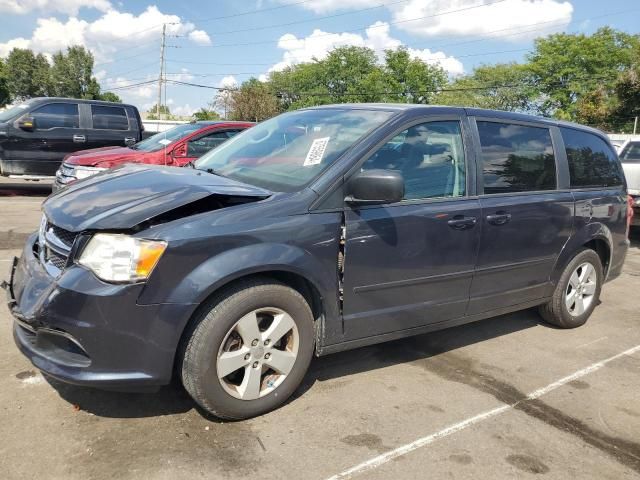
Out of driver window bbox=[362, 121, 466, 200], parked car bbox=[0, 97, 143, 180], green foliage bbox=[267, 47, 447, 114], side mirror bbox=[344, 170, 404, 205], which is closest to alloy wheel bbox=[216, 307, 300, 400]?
side mirror bbox=[344, 170, 404, 205]

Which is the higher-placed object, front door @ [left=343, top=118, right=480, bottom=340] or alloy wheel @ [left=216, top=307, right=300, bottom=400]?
front door @ [left=343, top=118, right=480, bottom=340]

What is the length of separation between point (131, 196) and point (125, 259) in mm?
472

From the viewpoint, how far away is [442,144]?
3.76 m

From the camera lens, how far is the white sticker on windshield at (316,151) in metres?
3.36

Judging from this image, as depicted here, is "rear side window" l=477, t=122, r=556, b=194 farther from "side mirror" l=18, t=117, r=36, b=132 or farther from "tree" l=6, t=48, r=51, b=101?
"tree" l=6, t=48, r=51, b=101

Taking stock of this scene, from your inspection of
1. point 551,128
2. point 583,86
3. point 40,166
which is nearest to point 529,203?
point 551,128

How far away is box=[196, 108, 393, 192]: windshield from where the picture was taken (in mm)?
3320

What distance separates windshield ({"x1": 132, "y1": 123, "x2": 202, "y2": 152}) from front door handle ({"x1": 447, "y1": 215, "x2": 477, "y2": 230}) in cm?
592

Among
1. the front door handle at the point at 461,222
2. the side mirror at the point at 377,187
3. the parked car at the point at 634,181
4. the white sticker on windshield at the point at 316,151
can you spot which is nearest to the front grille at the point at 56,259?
the white sticker on windshield at the point at 316,151

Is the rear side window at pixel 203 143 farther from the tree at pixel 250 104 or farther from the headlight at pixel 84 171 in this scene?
the tree at pixel 250 104

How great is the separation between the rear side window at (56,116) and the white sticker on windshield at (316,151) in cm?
911

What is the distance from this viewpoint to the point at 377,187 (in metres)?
3.05

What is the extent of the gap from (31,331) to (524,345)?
3.63 meters

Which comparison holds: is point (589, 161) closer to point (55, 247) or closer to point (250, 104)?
point (55, 247)
